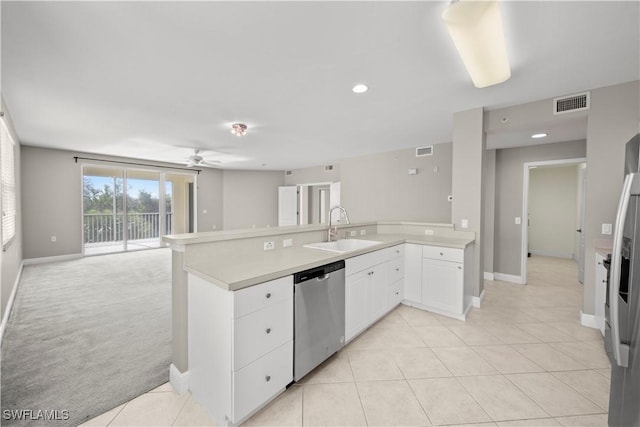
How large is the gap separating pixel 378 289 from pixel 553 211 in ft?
21.6

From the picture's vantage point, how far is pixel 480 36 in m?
1.53

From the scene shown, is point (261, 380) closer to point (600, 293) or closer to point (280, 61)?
point (280, 61)

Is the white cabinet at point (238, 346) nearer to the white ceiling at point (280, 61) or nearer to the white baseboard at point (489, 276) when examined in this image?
the white ceiling at point (280, 61)

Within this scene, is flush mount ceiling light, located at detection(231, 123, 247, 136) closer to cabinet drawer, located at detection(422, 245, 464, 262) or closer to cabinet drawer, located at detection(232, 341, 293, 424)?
cabinet drawer, located at detection(422, 245, 464, 262)

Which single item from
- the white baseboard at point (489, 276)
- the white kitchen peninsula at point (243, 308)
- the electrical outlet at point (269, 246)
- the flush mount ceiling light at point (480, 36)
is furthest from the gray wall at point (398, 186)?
the electrical outlet at point (269, 246)

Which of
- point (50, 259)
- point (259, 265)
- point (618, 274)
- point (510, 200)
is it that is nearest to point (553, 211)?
point (510, 200)

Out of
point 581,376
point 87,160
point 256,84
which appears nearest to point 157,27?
point 256,84

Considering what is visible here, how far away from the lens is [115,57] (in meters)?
2.04

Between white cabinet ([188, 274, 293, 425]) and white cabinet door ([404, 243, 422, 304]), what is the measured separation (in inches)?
76.8

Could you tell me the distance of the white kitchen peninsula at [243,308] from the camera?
4.52ft

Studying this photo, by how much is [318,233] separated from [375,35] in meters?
1.86

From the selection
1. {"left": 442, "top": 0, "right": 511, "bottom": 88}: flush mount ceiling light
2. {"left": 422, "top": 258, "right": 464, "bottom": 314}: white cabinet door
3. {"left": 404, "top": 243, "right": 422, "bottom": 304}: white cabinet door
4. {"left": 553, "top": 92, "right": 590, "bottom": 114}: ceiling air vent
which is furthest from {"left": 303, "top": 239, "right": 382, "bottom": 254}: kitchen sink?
{"left": 553, "top": 92, "right": 590, "bottom": 114}: ceiling air vent

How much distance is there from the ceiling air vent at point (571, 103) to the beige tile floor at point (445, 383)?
2.34 metres

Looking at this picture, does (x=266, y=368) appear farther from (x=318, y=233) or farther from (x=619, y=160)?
(x=619, y=160)
